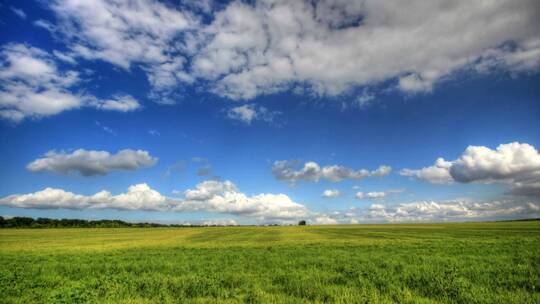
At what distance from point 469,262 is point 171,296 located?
1581 cm

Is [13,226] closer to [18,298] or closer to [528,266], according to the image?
[18,298]

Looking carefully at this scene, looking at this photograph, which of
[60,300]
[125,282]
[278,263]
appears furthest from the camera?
[278,263]

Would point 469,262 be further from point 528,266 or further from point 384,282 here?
point 384,282

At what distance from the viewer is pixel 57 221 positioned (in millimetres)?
187625

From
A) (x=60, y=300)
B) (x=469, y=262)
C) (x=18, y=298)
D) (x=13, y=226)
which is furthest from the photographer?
(x=13, y=226)

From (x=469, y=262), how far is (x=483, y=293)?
7.95 m

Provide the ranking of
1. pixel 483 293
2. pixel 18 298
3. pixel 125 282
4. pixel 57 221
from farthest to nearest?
pixel 57 221 < pixel 125 282 < pixel 18 298 < pixel 483 293

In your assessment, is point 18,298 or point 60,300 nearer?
point 60,300

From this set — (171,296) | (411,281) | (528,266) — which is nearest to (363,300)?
(411,281)

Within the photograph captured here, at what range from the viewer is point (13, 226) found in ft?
549

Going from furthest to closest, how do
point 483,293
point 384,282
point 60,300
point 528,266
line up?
1. point 528,266
2. point 384,282
3. point 483,293
4. point 60,300

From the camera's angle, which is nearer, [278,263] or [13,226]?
[278,263]

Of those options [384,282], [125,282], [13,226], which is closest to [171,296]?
[125,282]

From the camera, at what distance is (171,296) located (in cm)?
1172
